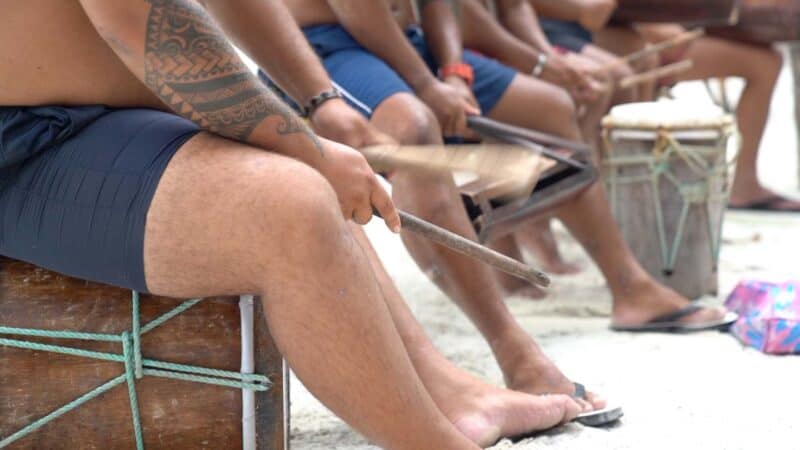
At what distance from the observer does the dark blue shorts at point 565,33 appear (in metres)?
4.32

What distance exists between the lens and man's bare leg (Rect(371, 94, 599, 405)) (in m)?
2.64

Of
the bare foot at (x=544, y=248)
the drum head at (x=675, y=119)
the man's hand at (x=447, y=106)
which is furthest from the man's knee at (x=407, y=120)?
the bare foot at (x=544, y=248)

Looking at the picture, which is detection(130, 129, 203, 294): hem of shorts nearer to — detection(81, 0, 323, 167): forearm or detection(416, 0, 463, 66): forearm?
detection(81, 0, 323, 167): forearm

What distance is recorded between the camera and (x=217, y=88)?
1716 mm

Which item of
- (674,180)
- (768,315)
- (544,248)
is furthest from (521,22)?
(768,315)

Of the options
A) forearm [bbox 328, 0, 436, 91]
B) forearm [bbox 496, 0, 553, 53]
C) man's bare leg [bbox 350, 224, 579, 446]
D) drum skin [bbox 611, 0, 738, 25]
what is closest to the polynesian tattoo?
man's bare leg [bbox 350, 224, 579, 446]

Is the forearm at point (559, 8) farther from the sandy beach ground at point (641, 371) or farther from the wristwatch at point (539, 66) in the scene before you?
the sandy beach ground at point (641, 371)

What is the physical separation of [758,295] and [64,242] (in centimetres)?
220

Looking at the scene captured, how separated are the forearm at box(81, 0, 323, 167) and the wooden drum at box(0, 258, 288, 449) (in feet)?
1.14

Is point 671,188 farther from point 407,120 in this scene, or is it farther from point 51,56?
point 51,56

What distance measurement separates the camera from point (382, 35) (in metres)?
3.05

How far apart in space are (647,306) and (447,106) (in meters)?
0.87

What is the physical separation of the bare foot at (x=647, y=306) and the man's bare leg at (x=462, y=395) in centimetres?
103

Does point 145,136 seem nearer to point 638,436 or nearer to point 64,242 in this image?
point 64,242
